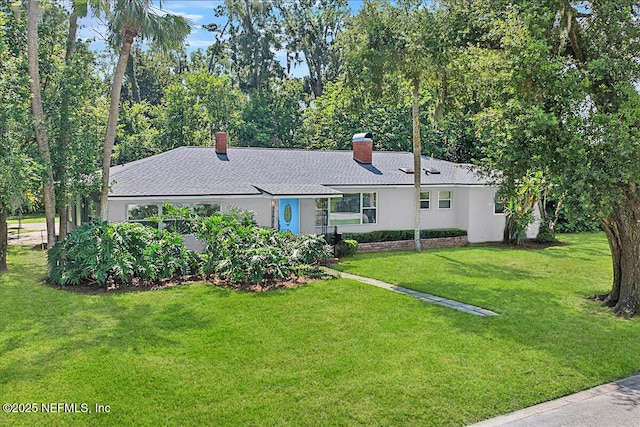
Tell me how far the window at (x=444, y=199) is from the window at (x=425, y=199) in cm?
62

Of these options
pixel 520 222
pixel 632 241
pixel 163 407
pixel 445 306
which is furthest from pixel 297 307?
pixel 520 222

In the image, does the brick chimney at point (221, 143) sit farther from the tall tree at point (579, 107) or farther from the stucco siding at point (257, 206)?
the tall tree at point (579, 107)

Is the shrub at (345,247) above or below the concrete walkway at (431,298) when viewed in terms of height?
above

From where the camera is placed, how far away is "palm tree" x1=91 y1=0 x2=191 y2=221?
1380 cm

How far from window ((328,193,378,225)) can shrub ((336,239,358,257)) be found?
6.43 ft

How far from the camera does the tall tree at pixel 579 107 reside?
378 inches

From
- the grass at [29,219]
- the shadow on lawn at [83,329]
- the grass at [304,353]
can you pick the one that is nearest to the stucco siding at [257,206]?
the grass at [304,353]

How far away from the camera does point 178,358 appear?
316 inches

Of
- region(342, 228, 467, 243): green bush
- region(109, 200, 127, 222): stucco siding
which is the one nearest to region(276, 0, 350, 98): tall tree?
region(342, 228, 467, 243): green bush

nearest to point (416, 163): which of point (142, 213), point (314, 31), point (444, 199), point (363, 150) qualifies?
point (444, 199)

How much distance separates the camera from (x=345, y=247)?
61.0 ft

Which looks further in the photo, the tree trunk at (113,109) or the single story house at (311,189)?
the single story house at (311,189)

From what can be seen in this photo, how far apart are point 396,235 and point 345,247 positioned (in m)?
3.46

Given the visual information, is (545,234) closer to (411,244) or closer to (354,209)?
(411,244)
